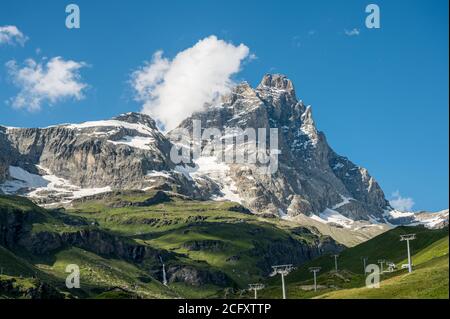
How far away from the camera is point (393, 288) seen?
122 meters
